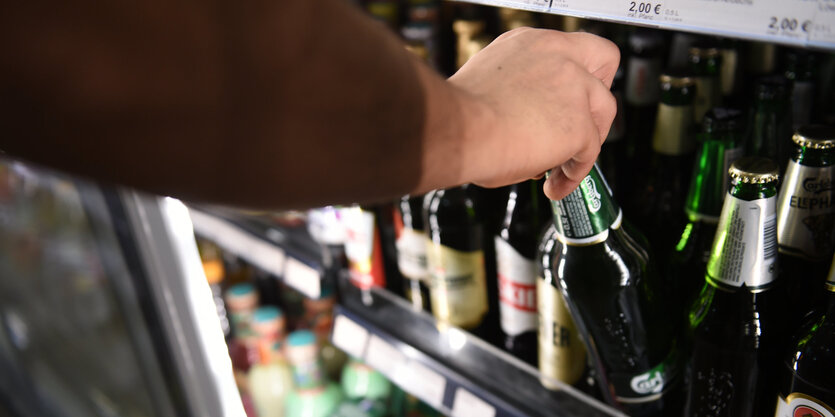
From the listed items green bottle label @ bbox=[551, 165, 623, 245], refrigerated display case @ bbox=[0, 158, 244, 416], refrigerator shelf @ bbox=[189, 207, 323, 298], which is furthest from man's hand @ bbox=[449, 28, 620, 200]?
refrigerated display case @ bbox=[0, 158, 244, 416]

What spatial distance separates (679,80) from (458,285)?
43 centimetres

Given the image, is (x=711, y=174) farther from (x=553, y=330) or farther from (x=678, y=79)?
(x=553, y=330)

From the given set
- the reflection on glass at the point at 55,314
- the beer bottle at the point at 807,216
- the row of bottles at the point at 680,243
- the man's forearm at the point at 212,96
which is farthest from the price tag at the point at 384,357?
the reflection on glass at the point at 55,314

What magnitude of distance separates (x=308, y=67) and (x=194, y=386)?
1.30 m

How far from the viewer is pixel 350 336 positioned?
1.10 meters

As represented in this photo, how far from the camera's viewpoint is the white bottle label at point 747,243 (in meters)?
0.64

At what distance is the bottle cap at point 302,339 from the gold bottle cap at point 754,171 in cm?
103

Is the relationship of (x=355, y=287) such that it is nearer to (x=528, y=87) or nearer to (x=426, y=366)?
(x=426, y=366)

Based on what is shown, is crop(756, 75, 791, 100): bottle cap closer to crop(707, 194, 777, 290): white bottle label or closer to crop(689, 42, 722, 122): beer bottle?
crop(689, 42, 722, 122): beer bottle

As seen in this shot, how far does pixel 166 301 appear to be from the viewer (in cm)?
137

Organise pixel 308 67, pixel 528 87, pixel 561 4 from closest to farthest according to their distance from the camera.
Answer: pixel 308 67 < pixel 528 87 < pixel 561 4

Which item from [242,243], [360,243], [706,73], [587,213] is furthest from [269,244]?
[706,73]

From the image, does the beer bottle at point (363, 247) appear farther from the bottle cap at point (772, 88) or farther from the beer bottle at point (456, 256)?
the bottle cap at point (772, 88)

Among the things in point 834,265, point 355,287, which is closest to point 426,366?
point 355,287
